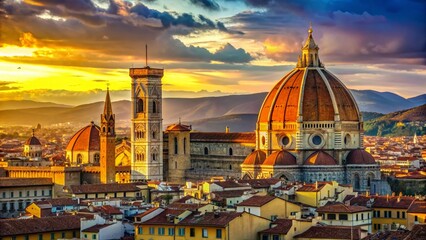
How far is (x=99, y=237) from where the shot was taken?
44125 mm

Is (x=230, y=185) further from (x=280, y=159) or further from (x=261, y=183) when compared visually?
(x=280, y=159)

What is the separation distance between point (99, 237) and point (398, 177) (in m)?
42.9

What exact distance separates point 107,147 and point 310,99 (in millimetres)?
14761

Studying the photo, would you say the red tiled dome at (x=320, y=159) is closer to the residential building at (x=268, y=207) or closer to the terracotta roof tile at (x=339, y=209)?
the terracotta roof tile at (x=339, y=209)

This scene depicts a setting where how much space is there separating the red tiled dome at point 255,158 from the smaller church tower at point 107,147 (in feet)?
31.0

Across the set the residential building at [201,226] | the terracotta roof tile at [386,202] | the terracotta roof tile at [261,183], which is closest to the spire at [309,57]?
the terracotta roof tile at [261,183]

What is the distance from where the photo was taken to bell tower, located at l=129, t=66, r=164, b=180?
87.6m

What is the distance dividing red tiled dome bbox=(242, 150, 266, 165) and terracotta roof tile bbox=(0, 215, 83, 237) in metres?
34.2

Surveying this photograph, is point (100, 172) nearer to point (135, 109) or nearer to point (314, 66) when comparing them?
point (135, 109)

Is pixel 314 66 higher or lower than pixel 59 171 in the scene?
higher

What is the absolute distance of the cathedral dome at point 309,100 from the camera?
8100 cm

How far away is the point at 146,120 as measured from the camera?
3469 inches

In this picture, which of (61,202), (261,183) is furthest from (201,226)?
(261,183)

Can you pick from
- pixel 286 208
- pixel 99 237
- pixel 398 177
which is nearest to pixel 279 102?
pixel 398 177
